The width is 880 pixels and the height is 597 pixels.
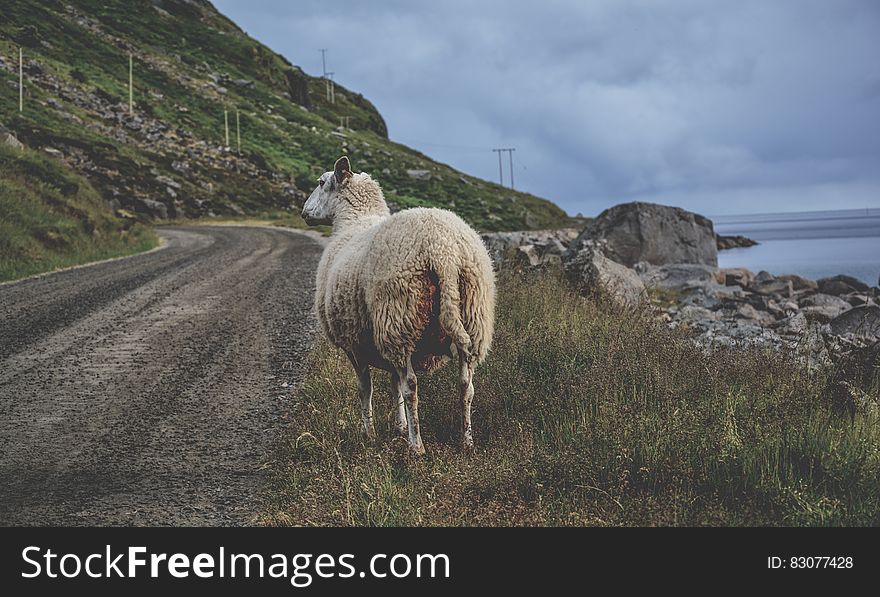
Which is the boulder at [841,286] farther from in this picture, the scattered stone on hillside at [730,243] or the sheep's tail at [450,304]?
the scattered stone on hillside at [730,243]

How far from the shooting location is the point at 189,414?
7.75m

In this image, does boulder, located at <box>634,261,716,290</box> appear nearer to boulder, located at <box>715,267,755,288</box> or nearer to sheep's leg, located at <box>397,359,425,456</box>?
boulder, located at <box>715,267,755,288</box>

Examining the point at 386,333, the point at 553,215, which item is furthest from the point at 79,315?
the point at 553,215

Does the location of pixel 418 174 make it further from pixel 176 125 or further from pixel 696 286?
pixel 696 286

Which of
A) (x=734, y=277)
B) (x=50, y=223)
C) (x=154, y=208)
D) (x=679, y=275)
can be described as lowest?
(x=734, y=277)

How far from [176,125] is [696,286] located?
5483cm

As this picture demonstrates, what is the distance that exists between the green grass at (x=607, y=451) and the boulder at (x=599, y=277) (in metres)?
4.79

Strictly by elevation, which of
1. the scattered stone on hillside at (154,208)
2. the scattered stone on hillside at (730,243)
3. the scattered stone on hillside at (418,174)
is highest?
the scattered stone on hillside at (418,174)

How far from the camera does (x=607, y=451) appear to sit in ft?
15.9

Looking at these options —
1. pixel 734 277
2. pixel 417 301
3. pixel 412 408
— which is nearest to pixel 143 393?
pixel 412 408

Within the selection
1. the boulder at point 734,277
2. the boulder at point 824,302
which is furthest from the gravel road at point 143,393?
the boulder at point 734,277

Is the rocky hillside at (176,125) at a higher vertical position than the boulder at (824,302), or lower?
higher

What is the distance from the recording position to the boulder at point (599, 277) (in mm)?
11992
